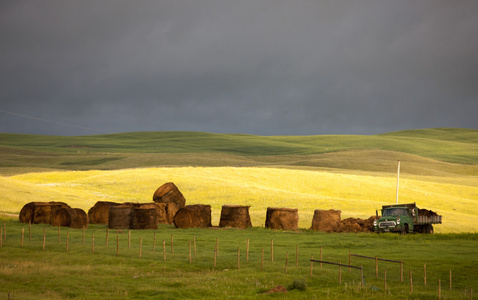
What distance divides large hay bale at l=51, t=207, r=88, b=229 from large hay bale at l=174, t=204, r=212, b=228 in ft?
23.7

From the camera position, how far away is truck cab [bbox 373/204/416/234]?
4309 centimetres

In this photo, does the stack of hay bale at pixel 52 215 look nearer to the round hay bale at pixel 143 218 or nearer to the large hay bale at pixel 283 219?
the round hay bale at pixel 143 218

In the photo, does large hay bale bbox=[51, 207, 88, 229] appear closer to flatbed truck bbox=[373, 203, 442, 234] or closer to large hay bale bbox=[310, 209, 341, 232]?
large hay bale bbox=[310, 209, 341, 232]

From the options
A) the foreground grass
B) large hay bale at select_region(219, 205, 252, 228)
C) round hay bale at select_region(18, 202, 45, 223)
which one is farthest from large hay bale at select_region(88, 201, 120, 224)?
large hay bale at select_region(219, 205, 252, 228)

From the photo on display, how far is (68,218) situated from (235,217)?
1259 cm

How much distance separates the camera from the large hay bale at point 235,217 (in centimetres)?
4556

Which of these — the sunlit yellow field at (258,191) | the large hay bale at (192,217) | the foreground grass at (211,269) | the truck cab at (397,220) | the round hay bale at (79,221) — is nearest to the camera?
the foreground grass at (211,269)

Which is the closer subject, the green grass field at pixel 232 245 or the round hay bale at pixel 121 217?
the green grass field at pixel 232 245

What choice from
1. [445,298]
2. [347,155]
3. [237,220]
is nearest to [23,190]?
[237,220]

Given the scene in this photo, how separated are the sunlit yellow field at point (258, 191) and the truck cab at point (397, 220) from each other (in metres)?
7.19

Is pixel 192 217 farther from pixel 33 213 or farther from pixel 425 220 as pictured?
pixel 425 220

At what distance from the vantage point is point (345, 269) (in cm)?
2773

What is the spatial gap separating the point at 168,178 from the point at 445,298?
191 feet

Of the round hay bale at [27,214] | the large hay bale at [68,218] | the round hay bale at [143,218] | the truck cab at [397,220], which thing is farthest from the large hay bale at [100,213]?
the truck cab at [397,220]
